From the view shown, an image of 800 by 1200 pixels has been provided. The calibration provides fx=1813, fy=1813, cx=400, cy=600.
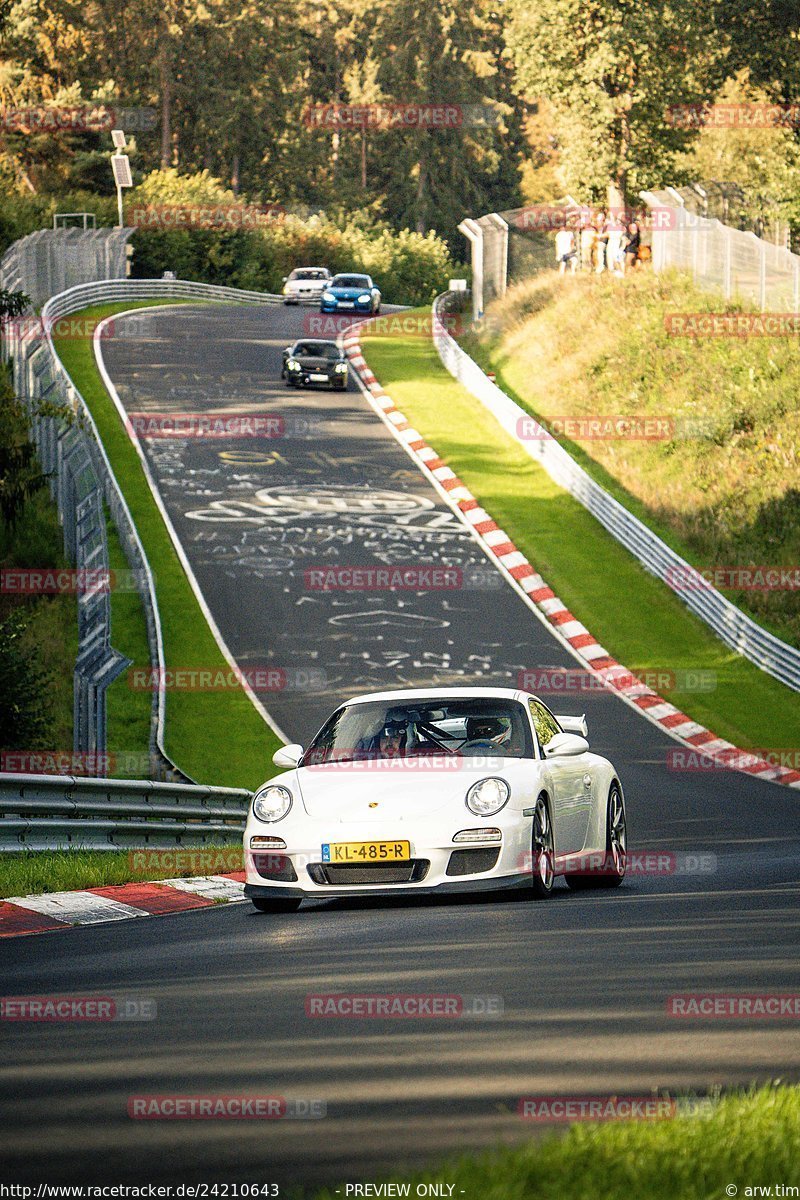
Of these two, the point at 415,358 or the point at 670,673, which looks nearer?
the point at 670,673

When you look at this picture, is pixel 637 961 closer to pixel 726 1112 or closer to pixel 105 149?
pixel 726 1112

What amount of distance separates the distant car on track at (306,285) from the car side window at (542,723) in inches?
2387

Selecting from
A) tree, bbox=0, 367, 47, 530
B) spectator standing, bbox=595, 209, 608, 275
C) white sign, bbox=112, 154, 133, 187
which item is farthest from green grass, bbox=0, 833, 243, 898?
white sign, bbox=112, 154, 133, 187

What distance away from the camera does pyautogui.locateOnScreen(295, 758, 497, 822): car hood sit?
10453mm

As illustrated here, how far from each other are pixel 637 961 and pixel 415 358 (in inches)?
1811

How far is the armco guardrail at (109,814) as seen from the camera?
12328 millimetres

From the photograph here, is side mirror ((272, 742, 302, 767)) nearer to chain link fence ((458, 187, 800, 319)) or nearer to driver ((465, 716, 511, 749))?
driver ((465, 716, 511, 749))

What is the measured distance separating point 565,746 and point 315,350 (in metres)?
38.1

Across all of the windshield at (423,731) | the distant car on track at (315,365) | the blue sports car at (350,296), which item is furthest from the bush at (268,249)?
the windshield at (423,731)

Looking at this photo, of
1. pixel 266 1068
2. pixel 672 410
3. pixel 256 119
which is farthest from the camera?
pixel 256 119

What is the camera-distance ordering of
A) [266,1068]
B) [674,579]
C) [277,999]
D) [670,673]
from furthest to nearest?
1. [674,579]
2. [670,673]
3. [277,999]
4. [266,1068]

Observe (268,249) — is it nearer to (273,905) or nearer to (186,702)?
(186,702)

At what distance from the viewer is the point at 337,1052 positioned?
574 cm

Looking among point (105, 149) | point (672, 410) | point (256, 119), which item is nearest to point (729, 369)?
point (672, 410)
